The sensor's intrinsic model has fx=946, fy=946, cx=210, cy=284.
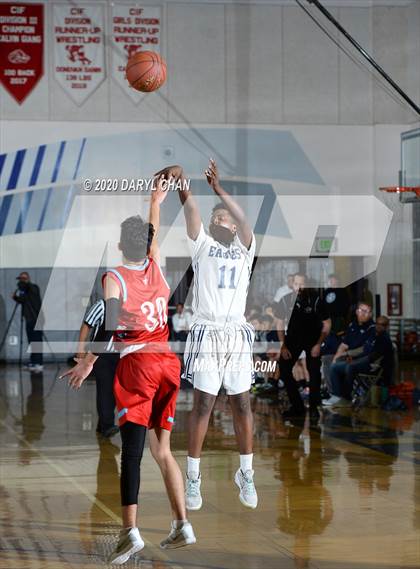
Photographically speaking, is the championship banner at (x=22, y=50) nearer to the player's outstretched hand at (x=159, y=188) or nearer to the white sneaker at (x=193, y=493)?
the white sneaker at (x=193, y=493)

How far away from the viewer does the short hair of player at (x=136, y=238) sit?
5055mm

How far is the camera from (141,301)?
16.8ft

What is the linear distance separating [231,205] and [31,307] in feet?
50.9

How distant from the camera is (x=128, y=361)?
5332 mm

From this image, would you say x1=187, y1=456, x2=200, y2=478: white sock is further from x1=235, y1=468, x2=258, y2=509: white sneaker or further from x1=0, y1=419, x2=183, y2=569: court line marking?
x1=0, y1=419, x2=183, y2=569: court line marking

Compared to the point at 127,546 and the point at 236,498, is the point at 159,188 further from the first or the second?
the point at 236,498

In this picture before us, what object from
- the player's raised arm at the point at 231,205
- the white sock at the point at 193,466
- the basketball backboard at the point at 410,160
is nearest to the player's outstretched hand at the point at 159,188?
the player's raised arm at the point at 231,205

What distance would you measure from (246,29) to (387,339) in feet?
34.1

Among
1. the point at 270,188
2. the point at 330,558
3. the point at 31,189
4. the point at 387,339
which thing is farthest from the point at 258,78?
the point at 330,558

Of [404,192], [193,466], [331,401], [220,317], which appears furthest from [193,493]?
[404,192]

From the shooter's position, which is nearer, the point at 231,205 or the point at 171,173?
the point at 171,173

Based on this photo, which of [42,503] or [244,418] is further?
[42,503]

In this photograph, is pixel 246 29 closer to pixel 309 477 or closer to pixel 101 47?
pixel 101 47

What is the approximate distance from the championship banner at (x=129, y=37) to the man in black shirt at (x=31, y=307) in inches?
183
